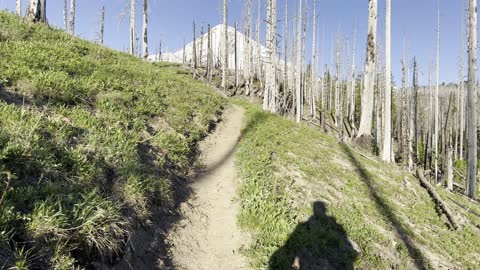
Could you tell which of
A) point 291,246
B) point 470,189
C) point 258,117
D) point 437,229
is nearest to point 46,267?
point 291,246

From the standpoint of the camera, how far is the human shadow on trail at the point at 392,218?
7.69m

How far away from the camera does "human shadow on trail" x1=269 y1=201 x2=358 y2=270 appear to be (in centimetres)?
576

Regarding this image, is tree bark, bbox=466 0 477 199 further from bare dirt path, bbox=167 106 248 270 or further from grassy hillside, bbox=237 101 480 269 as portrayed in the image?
bare dirt path, bbox=167 106 248 270

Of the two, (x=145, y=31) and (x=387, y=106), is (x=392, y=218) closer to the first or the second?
(x=387, y=106)

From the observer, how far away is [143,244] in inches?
200

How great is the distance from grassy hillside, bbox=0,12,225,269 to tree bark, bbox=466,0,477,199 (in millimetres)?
12503

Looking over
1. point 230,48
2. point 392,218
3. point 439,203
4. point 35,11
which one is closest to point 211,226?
point 392,218

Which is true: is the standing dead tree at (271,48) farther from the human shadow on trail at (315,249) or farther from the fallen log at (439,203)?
the human shadow on trail at (315,249)

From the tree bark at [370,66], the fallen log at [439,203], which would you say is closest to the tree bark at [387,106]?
the tree bark at [370,66]

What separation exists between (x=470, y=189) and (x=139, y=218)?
16385 millimetres

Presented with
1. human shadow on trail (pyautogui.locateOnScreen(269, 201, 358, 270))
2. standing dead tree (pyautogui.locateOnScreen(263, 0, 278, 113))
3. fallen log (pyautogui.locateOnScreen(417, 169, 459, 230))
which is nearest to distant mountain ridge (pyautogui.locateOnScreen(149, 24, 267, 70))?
standing dead tree (pyautogui.locateOnScreen(263, 0, 278, 113))

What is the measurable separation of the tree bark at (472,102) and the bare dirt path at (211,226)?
40.5ft

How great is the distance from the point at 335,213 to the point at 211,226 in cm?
323

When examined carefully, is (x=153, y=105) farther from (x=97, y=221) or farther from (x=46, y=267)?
(x=46, y=267)
